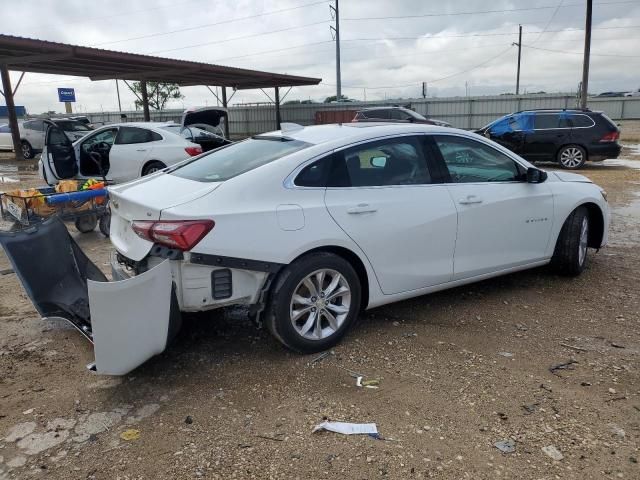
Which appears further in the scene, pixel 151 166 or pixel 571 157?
pixel 571 157

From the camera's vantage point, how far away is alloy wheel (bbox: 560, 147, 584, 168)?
15.0 m

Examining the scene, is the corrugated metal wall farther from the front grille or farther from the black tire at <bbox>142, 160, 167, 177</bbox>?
the front grille

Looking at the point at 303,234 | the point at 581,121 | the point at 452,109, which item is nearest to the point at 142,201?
the point at 303,234

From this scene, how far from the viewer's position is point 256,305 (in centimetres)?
348

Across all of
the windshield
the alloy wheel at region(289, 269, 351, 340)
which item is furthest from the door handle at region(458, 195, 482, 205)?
the windshield

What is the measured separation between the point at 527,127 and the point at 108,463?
1519cm

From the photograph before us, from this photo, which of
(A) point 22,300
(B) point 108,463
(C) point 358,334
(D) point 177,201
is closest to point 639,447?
(C) point 358,334

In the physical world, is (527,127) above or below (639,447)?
above

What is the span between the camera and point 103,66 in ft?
65.8

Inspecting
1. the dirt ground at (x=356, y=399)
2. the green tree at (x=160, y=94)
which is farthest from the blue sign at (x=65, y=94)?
the dirt ground at (x=356, y=399)

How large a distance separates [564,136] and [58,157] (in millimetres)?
12774

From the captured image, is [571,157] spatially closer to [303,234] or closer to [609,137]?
[609,137]

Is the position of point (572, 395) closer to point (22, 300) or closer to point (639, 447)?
point (639, 447)

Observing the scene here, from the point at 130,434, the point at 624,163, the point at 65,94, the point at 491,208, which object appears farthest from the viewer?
the point at 65,94
